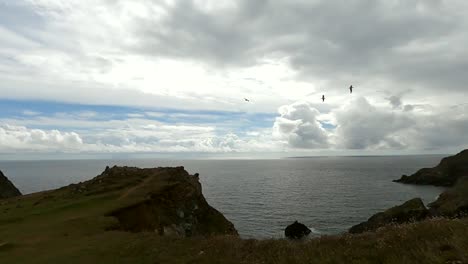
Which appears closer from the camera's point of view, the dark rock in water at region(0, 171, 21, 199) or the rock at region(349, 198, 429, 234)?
the rock at region(349, 198, 429, 234)

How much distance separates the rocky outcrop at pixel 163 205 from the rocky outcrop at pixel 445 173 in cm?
13421

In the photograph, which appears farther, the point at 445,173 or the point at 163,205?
the point at 445,173

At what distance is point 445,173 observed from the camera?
16212 centimetres

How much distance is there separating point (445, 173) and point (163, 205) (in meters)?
154

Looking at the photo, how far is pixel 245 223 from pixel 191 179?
842 inches

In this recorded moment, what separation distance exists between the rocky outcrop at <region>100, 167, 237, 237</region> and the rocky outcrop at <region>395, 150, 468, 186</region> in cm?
13421

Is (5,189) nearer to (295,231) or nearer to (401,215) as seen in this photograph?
(295,231)

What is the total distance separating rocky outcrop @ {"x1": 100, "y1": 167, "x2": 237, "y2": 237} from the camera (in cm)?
4069

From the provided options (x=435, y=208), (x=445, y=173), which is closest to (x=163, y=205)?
(x=435, y=208)

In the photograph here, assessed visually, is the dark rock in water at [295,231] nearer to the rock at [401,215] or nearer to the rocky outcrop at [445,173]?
the rock at [401,215]

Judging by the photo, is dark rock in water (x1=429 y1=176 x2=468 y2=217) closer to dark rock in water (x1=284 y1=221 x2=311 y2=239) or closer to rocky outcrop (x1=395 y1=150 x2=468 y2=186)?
dark rock in water (x1=284 y1=221 x2=311 y2=239)

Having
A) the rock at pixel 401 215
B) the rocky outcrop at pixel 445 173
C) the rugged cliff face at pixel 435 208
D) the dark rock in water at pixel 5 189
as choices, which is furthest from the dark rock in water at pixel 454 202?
the dark rock in water at pixel 5 189

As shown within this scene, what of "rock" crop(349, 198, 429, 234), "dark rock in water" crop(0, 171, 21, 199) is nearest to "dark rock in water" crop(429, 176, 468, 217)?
"rock" crop(349, 198, 429, 234)

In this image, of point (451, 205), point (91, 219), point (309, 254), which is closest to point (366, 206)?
point (451, 205)
